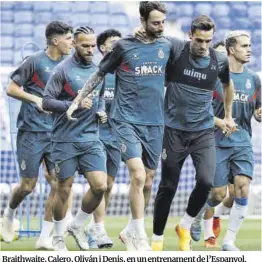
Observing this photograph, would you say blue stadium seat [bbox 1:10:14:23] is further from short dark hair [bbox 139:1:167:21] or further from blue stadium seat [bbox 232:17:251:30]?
short dark hair [bbox 139:1:167:21]

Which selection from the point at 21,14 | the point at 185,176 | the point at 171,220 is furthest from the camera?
the point at 21,14

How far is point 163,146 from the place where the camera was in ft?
34.0

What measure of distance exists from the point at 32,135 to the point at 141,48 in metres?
2.20

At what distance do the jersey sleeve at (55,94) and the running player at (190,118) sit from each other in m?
1.00

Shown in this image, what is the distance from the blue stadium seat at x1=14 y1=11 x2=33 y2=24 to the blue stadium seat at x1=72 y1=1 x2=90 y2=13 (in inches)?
37.0

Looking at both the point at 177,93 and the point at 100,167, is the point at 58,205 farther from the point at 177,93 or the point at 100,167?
the point at 177,93

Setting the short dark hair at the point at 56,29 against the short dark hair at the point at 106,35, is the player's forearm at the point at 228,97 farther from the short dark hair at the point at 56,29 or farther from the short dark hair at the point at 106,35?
the short dark hair at the point at 106,35

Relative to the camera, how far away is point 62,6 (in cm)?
2370

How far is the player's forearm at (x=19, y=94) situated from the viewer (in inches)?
442

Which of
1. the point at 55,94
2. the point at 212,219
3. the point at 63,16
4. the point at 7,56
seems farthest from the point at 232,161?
the point at 63,16

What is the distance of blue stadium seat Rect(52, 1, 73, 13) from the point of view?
926 inches

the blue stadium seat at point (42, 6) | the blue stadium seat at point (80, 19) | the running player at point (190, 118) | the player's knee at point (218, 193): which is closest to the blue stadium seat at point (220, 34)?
the blue stadium seat at point (80, 19)

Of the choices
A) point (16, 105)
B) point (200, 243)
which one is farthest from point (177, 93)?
point (16, 105)

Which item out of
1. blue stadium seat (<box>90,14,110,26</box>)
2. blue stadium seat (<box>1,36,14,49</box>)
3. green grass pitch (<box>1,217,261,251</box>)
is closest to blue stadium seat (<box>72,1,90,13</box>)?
blue stadium seat (<box>90,14,110,26</box>)
